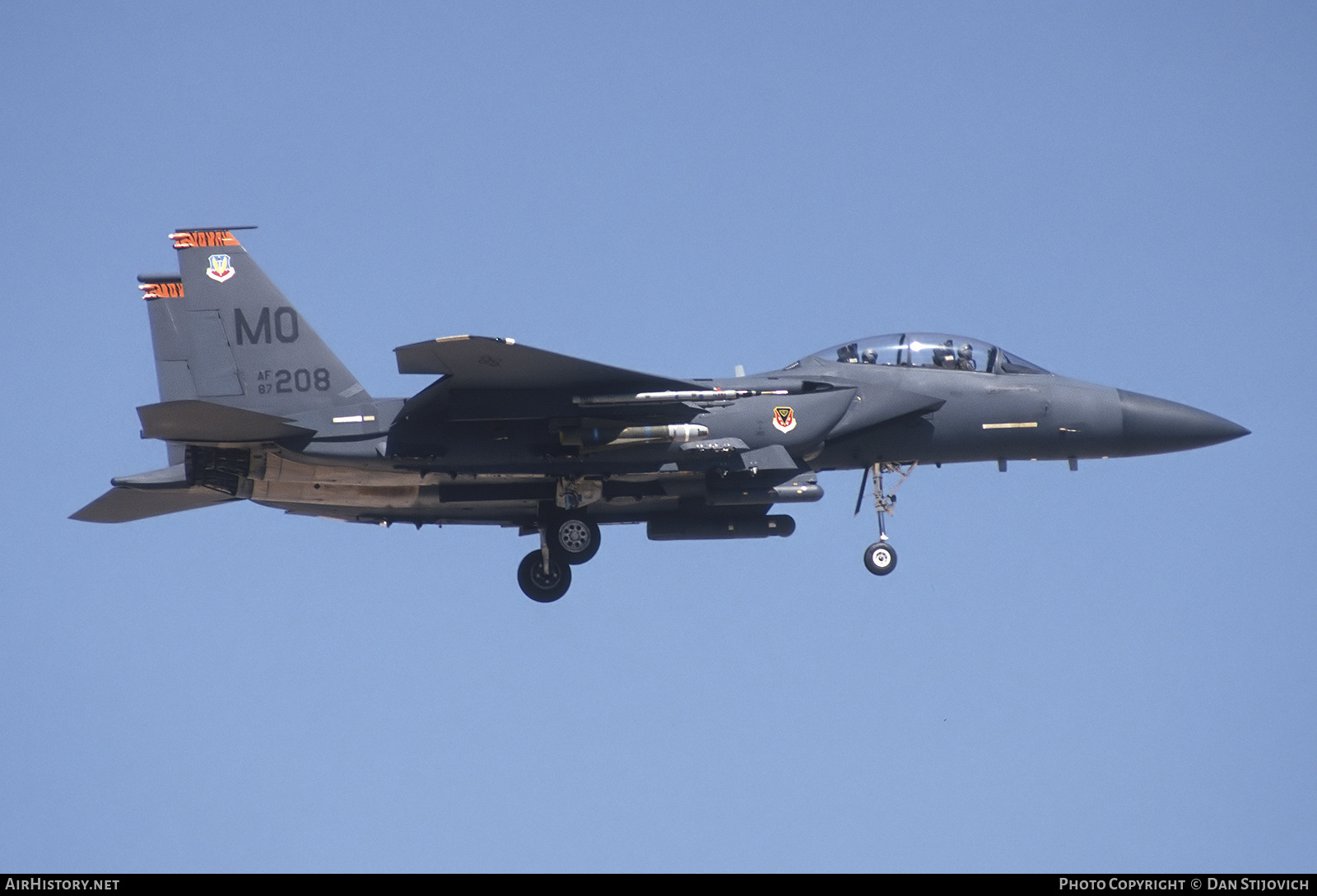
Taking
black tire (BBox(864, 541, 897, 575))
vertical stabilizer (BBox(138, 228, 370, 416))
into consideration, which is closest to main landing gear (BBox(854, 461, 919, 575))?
black tire (BBox(864, 541, 897, 575))

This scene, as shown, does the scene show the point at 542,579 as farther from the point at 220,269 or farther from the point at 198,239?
the point at 198,239

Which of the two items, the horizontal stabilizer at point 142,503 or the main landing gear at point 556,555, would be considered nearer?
the main landing gear at point 556,555

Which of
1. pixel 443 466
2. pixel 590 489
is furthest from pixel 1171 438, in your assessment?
pixel 443 466

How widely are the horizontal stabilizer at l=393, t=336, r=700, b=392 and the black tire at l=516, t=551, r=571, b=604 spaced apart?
3090 millimetres

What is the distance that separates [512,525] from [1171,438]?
8.49 metres

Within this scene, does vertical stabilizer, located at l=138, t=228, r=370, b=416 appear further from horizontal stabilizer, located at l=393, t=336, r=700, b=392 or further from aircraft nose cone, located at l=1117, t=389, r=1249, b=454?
aircraft nose cone, located at l=1117, t=389, r=1249, b=454

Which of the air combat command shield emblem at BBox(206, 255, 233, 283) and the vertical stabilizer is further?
the air combat command shield emblem at BBox(206, 255, 233, 283)

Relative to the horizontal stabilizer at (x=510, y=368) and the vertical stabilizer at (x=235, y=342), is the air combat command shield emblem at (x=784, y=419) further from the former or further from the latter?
the vertical stabilizer at (x=235, y=342)

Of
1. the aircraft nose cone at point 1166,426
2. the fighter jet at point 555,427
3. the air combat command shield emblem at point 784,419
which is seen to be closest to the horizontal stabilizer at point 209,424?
the fighter jet at point 555,427

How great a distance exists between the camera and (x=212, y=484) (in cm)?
1869

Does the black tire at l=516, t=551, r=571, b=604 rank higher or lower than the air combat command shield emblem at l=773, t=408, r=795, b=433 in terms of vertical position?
lower

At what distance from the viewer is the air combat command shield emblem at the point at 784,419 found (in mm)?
19219

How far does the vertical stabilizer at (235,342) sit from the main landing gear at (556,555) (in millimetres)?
2966

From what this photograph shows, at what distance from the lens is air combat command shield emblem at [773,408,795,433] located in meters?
19.2
